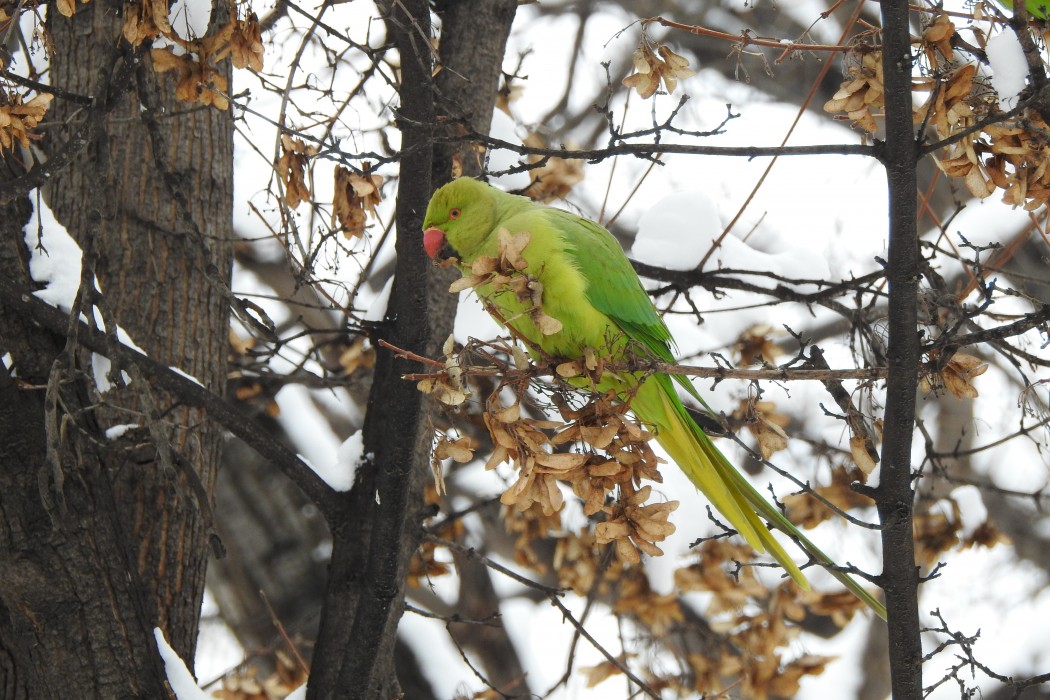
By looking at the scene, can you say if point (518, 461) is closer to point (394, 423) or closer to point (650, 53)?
point (394, 423)

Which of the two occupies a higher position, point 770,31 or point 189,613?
point 770,31

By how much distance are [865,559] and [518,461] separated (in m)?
4.47

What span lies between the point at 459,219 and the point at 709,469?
3.24 feet

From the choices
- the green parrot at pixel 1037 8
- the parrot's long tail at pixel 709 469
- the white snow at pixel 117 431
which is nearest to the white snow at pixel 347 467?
the white snow at pixel 117 431

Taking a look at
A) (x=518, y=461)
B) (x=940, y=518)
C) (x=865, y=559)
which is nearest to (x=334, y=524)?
(x=518, y=461)

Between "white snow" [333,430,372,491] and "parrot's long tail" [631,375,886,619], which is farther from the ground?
"white snow" [333,430,372,491]

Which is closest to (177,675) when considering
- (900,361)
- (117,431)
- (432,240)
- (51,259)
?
(117,431)

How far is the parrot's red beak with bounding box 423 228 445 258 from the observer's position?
262cm

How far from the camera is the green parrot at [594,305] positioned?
244 centimetres

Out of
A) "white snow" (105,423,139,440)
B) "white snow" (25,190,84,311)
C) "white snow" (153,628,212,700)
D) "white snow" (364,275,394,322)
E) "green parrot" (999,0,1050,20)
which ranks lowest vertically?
"white snow" (153,628,212,700)

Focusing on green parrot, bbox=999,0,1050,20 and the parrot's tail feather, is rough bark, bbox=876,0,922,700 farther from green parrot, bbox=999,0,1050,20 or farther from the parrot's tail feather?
the parrot's tail feather

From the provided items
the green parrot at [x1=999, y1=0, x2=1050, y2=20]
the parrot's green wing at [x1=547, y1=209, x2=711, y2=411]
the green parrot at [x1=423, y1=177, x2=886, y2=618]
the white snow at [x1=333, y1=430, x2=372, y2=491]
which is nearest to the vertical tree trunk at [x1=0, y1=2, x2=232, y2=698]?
the white snow at [x1=333, y1=430, x2=372, y2=491]

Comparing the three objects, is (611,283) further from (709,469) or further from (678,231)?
(678,231)

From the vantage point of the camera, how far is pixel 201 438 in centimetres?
301
